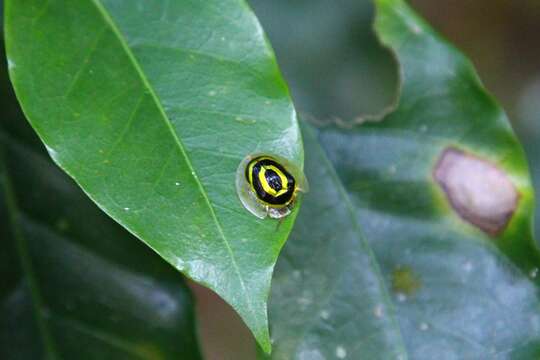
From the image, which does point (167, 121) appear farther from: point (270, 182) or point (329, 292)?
point (329, 292)

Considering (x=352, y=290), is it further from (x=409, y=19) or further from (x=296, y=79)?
(x=296, y=79)

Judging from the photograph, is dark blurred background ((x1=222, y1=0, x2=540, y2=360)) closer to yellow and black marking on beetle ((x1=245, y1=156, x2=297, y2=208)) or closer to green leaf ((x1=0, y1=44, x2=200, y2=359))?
green leaf ((x1=0, y1=44, x2=200, y2=359))

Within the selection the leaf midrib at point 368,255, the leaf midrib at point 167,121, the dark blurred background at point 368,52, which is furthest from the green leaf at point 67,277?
the leaf midrib at point 167,121

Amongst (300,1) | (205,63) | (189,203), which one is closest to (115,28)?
(205,63)

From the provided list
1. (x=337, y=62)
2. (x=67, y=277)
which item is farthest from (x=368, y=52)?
(x=67, y=277)

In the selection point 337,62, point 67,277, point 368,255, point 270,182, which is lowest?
point 337,62

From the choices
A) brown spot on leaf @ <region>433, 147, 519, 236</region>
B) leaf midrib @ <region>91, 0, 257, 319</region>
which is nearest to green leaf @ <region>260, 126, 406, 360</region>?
brown spot on leaf @ <region>433, 147, 519, 236</region>

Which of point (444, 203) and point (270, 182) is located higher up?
point (270, 182)

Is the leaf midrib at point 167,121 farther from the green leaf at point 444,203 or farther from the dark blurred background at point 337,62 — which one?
the dark blurred background at point 337,62
